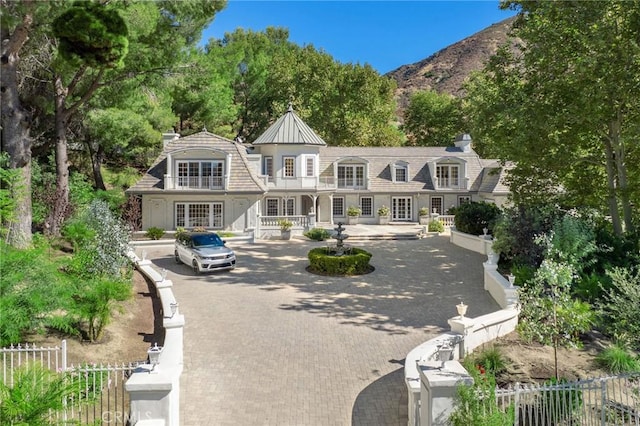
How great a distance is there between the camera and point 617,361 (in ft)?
28.3

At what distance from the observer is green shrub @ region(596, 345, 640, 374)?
855 centimetres

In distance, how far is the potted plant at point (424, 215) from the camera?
124 feet

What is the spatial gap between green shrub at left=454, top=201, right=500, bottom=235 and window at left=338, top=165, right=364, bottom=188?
519 inches

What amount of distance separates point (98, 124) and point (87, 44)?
41.8 feet

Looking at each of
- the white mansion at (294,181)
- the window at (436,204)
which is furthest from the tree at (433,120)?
the window at (436,204)

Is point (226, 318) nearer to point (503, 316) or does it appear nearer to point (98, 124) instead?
point (503, 316)

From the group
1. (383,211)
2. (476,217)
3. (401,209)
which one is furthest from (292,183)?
(476,217)

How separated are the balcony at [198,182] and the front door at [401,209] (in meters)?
16.0

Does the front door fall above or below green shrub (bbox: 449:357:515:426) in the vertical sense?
above

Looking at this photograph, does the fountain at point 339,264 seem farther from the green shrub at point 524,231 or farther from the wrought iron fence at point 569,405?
the wrought iron fence at point 569,405

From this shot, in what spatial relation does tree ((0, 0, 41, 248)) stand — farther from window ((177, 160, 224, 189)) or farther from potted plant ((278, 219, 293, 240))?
potted plant ((278, 219, 293, 240))

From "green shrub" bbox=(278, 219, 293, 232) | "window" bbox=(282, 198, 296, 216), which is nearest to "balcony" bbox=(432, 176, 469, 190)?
"window" bbox=(282, 198, 296, 216)

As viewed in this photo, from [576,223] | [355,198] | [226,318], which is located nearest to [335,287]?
[226,318]

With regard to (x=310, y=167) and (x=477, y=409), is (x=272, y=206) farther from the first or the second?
(x=477, y=409)
